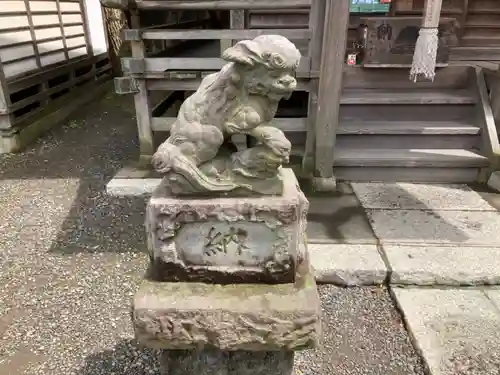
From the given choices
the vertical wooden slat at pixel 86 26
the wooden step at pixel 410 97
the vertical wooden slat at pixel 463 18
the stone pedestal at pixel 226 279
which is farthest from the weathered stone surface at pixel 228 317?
the vertical wooden slat at pixel 86 26

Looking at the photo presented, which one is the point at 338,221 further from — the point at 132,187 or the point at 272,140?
the point at 272,140

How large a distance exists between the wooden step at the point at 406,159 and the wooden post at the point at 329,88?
0.24m

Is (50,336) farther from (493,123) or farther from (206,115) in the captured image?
(493,123)

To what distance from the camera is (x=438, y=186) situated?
181 inches

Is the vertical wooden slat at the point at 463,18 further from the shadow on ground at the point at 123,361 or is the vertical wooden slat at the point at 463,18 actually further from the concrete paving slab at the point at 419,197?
the shadow on ground at the point at 123,361

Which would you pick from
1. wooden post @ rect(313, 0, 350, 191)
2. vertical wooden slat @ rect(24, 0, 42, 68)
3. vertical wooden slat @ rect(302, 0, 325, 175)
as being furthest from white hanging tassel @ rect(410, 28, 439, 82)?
vertical wooden slat @ rect(24, 0, 42, 68)

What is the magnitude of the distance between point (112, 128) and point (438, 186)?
16.3ft

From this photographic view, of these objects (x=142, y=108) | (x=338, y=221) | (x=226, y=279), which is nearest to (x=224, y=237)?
(x=226, y=279)

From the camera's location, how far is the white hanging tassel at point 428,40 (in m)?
3.60

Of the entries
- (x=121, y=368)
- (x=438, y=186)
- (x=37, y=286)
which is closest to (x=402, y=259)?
(x=438, y=186)

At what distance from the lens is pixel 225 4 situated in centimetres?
414

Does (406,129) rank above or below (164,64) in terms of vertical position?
below

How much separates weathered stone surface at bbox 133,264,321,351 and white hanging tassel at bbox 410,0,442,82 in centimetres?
283

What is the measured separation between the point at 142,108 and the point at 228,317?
340 cm
